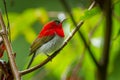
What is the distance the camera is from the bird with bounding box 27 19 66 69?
1674 millimetres

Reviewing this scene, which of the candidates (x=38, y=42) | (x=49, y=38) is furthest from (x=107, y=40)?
(x=49, y=38)

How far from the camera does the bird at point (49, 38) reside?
1674 millimetres

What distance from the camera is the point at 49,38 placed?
6.11 feet

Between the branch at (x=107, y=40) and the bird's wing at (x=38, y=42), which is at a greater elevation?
the branch at (x=107, y=40)

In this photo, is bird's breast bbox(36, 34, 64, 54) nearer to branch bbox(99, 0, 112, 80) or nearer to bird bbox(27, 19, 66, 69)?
bird bbox(27, 19, 66, 69)

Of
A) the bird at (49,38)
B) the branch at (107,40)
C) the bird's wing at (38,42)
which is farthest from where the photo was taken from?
the bird at (49,38)

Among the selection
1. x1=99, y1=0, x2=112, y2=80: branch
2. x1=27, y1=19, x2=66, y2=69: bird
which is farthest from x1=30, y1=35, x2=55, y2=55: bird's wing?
x1=99, y1=0, x2=112, y2=80: branch

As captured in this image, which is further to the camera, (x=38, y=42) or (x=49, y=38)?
(x=49, y=38)

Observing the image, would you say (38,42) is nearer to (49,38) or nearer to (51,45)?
(51,45)

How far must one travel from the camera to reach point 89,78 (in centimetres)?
143

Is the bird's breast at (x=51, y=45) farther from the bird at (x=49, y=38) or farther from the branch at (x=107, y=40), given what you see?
the branch at (x=107, y=40)

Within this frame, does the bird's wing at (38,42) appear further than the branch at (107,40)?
Yes

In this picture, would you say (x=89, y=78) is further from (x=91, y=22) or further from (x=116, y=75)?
(x=116, y=75)

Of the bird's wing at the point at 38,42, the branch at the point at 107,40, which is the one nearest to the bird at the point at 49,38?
the bird's wing at the point at 38,42
